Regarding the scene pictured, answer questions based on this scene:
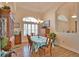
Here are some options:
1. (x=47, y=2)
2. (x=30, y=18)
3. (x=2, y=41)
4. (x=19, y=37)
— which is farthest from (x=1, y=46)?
(x=47, y=2)

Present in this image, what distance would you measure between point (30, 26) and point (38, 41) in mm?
301

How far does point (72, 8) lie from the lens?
2.36 metres

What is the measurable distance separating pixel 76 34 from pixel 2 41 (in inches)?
49.9

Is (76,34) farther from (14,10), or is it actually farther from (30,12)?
(14,10)

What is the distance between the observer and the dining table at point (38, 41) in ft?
7.88

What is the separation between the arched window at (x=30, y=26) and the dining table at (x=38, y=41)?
0.09 m

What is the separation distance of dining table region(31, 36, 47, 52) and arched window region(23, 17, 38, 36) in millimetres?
91

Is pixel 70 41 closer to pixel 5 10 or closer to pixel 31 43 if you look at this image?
pixel 31 43

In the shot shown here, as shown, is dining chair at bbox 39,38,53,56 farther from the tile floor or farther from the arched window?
the arched window

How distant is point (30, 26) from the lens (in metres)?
2.44

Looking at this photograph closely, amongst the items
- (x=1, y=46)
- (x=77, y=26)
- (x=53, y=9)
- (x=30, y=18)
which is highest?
(x=53, y=9)

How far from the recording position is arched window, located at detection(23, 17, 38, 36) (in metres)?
2.39

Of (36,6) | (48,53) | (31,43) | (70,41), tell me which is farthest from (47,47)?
(36,6)

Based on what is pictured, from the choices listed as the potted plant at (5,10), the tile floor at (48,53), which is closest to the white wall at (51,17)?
the tile floor at (48,53)
